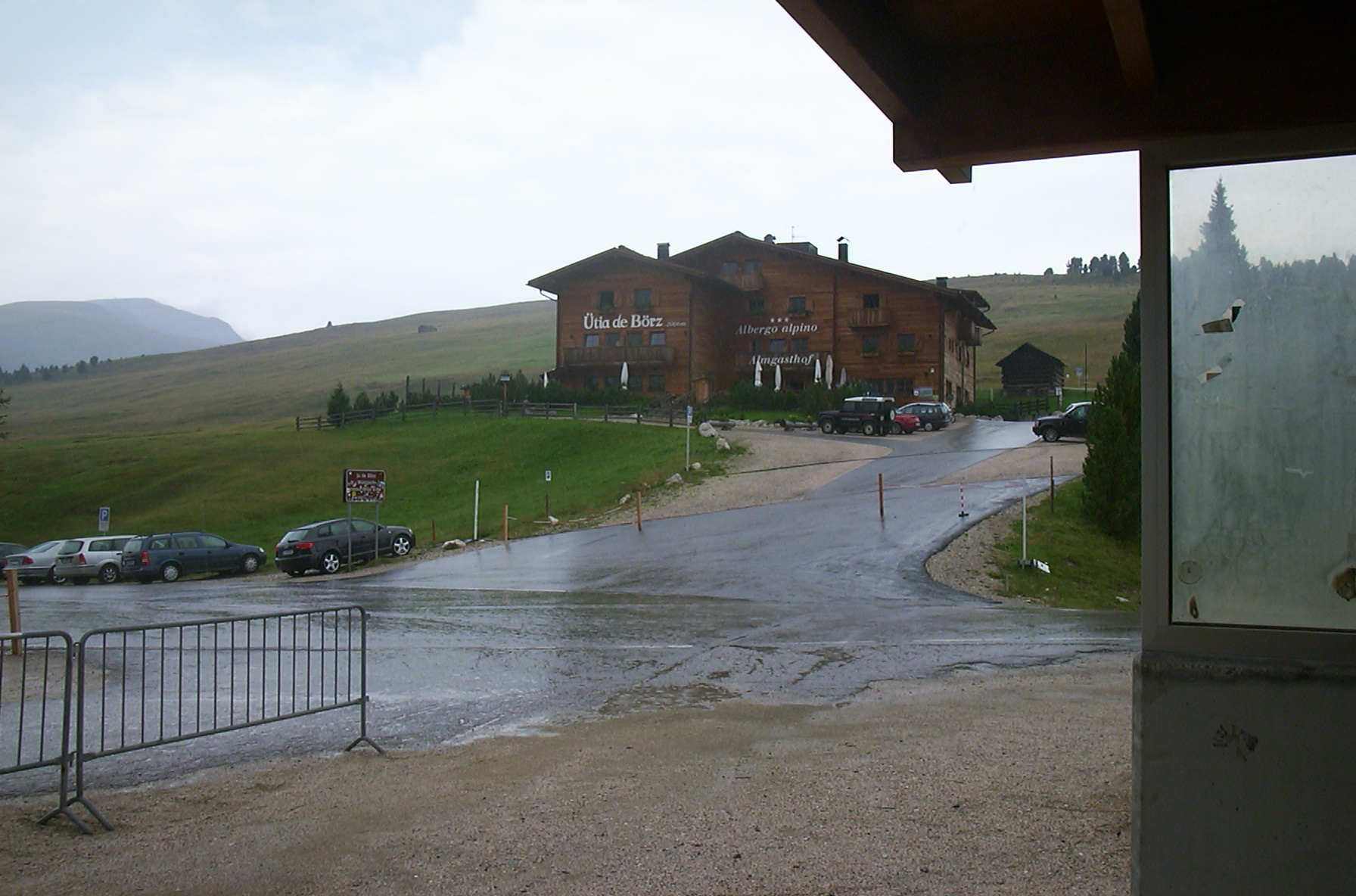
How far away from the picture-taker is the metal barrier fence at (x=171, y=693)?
6992mm

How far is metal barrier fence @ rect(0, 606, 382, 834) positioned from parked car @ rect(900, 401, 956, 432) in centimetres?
4051

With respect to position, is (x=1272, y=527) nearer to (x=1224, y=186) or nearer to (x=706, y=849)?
(x=1224, y=186)

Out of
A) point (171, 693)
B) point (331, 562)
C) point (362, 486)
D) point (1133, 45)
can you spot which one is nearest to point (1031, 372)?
point (362, 486)

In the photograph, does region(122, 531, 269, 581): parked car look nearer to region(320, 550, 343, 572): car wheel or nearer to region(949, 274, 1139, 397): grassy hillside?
region(320, 550, 343, 572): car wheel

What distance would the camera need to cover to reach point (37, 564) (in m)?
31.9

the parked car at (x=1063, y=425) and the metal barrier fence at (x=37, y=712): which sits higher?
the parked car at (x=1063, y=425)

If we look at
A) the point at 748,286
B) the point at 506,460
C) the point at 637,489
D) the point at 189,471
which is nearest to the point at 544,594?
the point at 637,489

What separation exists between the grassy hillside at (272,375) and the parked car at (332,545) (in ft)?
206

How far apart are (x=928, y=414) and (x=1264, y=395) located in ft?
165

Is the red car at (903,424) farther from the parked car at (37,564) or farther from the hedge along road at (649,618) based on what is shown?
the parked car at (37,564)

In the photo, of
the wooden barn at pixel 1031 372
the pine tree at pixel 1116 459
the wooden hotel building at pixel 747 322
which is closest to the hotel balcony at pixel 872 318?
the wooden hotel building at pixel 747 322

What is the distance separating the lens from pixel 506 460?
47000 millimetres

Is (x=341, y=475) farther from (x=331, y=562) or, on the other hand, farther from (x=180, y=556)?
(x=331, y=562)

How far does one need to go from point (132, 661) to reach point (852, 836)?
11.2 meters
